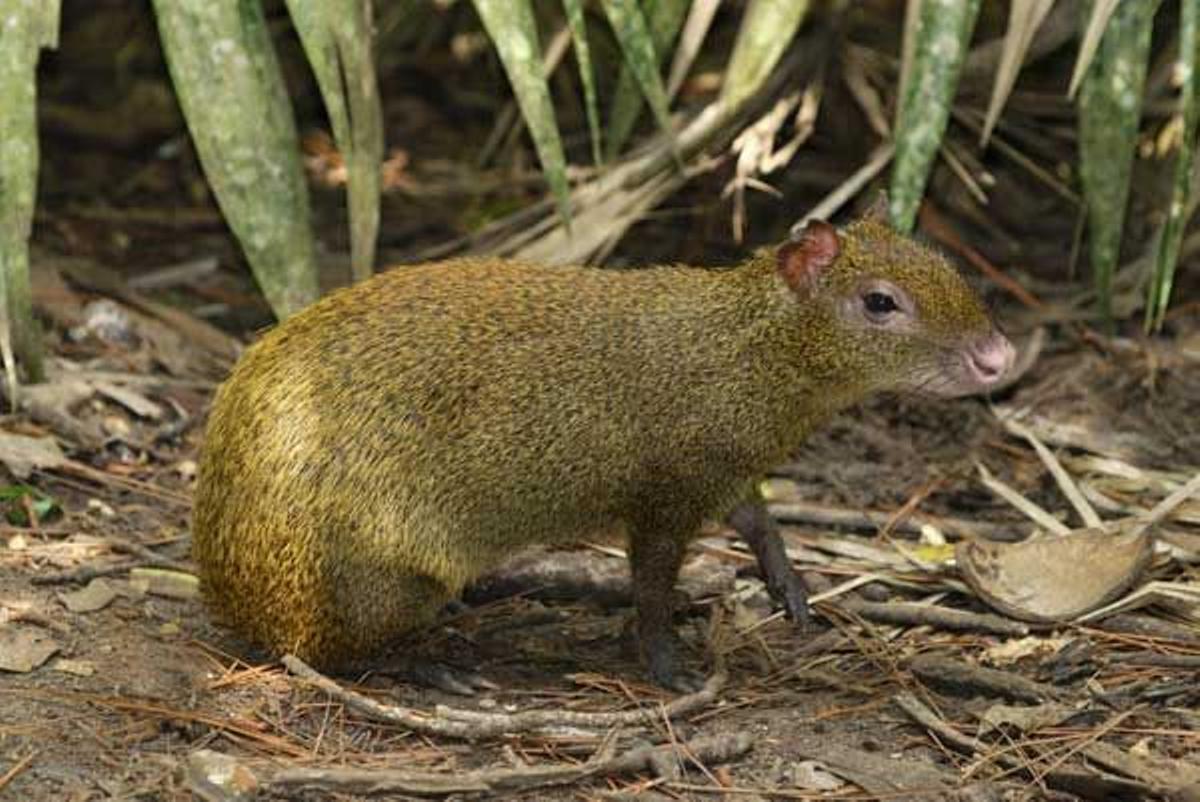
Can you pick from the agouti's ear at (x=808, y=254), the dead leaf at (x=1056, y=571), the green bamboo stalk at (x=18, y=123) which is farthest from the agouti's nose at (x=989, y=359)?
the green bamboo stalk at (x=18, y=123)

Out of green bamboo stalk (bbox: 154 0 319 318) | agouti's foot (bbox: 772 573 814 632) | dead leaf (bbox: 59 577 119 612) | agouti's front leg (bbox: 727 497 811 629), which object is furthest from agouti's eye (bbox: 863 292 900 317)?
dead leaf (bbox: 59 577 119 612)

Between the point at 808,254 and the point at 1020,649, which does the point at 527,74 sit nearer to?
the point at 808,254

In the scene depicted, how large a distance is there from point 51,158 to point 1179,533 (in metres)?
4.65

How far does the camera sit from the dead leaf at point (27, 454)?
501cm

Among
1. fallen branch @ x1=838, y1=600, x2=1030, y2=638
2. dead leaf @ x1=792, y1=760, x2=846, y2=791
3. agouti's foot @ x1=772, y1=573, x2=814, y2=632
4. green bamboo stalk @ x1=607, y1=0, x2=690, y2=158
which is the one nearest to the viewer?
dead leaf @ x1=792, y1=760, x2=846, y2=791

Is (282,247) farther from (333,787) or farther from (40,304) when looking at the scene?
(333,787)

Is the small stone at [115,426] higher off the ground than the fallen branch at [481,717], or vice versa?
the small stone at [115,426]

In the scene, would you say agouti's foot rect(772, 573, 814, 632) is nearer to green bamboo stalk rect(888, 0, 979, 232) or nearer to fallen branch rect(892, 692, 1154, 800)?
fallen branch rect(892, 692, 1154, 800)

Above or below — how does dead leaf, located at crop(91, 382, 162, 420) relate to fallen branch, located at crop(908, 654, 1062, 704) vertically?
above

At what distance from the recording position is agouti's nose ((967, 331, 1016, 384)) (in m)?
4.43

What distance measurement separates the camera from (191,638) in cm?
449

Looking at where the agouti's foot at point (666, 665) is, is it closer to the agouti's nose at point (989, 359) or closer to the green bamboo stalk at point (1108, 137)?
the agouti's nose at point (989, 359)

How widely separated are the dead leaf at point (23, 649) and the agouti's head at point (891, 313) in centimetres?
189

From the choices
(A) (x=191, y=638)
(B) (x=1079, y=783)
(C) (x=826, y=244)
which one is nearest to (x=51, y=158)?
(A) (x=191, y=638)
